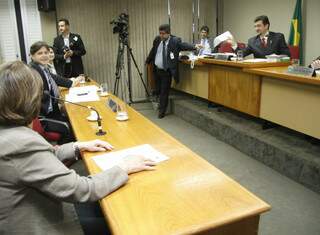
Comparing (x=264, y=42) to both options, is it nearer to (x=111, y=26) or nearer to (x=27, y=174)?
(x=111, y=26)

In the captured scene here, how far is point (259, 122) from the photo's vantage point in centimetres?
366

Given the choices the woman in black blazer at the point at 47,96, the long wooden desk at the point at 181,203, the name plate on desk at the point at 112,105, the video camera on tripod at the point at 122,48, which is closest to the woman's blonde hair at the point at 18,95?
the long wooden desk at the point at 181,203

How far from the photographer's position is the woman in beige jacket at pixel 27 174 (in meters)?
0.95

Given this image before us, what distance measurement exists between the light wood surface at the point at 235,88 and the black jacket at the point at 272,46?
2.09ft

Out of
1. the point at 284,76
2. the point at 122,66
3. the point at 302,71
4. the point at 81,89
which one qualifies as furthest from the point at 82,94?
the point at 122,66

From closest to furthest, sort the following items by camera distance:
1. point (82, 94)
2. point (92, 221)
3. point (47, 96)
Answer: point (92, 221), point (47, 96), point (82, 94)

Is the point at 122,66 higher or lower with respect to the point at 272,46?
lower

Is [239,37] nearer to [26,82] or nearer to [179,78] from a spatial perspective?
[179,78]

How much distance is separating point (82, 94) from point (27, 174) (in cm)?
226

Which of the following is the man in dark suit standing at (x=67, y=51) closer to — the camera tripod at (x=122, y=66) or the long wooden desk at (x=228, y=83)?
the camera tripod at (x=122, y=66)

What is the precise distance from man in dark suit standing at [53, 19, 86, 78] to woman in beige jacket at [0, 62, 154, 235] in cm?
415

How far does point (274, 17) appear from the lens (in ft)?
17.6

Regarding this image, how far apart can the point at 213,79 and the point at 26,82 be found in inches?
135

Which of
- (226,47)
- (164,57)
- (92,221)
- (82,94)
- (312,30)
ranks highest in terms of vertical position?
(312,30)
